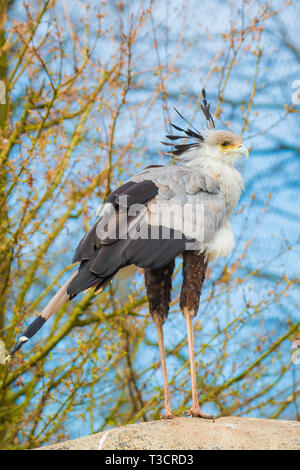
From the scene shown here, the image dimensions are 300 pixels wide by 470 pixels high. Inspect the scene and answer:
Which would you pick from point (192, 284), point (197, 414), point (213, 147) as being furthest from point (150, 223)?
Answer: point (197, 414)

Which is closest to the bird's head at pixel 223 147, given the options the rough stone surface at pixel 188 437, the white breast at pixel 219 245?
the white breast at pixel 219 245

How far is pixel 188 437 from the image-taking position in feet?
12.9

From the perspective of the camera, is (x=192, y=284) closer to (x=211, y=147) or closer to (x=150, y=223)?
(x=150, y=223)

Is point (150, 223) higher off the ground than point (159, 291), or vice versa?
point (150, 223)

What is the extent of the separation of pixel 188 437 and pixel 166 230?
1.31m

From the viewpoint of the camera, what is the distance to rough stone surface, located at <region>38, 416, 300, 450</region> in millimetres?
3877

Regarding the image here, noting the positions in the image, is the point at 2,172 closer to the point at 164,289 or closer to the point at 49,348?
the point at 49,348

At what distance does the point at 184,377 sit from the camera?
6.78 m

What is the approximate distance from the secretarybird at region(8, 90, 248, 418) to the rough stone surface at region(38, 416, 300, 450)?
318mm

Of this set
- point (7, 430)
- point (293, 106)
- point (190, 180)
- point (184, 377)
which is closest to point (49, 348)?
point (7, 430)

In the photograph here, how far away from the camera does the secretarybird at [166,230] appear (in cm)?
414

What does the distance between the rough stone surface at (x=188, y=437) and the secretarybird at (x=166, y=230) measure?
32 cm

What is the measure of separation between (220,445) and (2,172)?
347 cm
